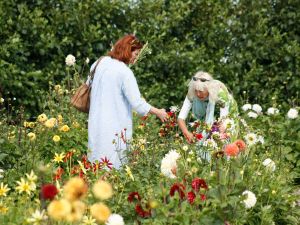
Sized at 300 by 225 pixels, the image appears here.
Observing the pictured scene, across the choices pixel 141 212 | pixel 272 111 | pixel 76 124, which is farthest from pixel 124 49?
pixel 272 111

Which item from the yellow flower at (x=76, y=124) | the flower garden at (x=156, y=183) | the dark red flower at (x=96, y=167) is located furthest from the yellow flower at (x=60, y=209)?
the yellow flower at (x=76, y=124)

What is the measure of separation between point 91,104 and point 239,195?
71.1 inches

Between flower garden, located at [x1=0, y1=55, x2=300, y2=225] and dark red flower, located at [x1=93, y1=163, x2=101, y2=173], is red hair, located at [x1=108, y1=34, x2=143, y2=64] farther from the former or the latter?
dark red flower, located at [x1=93, y1=163, x2=101, y2=173]

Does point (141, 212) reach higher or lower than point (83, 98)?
lower

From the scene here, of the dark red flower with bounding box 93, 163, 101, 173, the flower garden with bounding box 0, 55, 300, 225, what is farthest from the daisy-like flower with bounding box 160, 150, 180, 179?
the dark red flower with bounding box 93, 163, 101, 173

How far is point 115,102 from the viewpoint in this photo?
16.3 ft

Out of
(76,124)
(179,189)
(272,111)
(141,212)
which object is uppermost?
(272,111)

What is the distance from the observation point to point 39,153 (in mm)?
5016

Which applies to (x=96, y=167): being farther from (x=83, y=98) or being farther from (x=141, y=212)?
(x=83, y=98)

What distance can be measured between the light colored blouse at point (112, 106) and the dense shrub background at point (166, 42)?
89.0 inches

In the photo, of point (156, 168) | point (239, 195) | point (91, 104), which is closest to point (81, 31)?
point (91, 104)

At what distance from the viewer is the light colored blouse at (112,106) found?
4.88 m

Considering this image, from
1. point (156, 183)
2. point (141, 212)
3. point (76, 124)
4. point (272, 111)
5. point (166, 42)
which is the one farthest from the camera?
point (166, 42)

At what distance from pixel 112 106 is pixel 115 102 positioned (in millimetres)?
36
